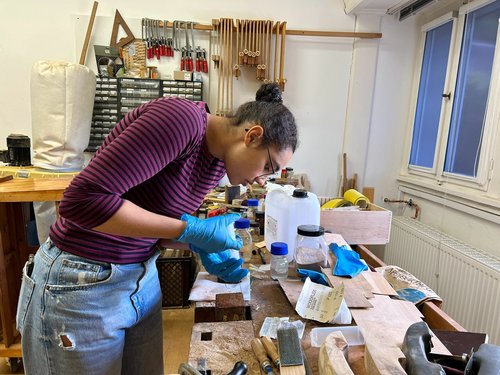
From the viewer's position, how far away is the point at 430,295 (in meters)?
1.18

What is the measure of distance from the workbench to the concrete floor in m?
0.91

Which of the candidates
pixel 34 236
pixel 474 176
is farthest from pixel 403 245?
pixel 34 236

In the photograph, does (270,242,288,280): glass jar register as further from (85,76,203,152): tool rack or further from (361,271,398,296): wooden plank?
(85,76,203,152): tool rack

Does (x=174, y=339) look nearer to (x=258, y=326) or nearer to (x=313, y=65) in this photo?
(x=258, y=326)

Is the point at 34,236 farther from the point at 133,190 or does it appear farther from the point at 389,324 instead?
the point at 389,324

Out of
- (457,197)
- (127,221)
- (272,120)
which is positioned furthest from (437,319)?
(457,197)

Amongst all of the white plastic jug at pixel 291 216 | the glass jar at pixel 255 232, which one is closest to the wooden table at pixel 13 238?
the glass jar at pixel 255 232

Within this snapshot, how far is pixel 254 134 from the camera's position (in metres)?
0.76

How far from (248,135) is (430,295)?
0.98m

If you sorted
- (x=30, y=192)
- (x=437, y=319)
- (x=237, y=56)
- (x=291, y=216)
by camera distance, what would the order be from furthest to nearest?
(x=237, y=56) → (x=30, y=192) → (x=291, y=216) → (x=437, y=319)

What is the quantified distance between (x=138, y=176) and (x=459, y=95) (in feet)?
8.43

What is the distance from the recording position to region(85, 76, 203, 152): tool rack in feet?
8.73

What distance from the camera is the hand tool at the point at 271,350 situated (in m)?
0.63

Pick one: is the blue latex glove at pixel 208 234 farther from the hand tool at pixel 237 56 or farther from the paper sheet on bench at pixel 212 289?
the hand tool at pixel 237 56
